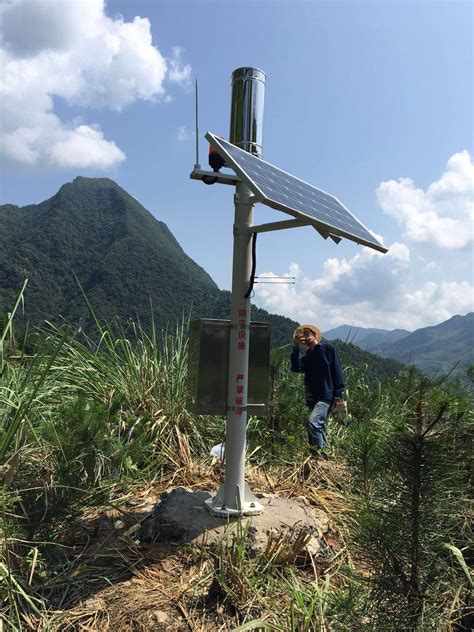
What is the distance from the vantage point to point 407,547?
155 cm

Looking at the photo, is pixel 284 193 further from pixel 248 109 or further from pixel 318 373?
pixel 318 373

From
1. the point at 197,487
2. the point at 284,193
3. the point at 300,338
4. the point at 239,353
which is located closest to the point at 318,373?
the point at 300,338

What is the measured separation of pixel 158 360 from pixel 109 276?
206 ft

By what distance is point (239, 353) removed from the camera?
3.07 metres

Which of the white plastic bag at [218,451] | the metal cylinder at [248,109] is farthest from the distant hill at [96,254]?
the metal cylinder at [248,109]

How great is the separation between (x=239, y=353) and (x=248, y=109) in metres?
1.54

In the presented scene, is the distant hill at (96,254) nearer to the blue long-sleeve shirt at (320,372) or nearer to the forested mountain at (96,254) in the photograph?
the forested mountain at (96,254)

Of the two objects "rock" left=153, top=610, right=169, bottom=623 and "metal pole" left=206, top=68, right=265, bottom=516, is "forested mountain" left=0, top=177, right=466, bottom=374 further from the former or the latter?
"rock" left=153, top=610, right=169, bottom=623

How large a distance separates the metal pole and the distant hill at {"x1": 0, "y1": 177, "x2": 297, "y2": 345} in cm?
3078

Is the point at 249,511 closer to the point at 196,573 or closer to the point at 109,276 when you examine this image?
the point at 196,573

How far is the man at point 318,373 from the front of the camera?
504 centimetres

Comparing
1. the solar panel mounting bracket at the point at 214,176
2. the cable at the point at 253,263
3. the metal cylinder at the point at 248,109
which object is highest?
the metal cylinder at the point at 248,109

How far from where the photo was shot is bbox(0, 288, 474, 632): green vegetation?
5.10 feet

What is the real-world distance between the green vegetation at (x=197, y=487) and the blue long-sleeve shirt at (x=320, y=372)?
0.69 ft
